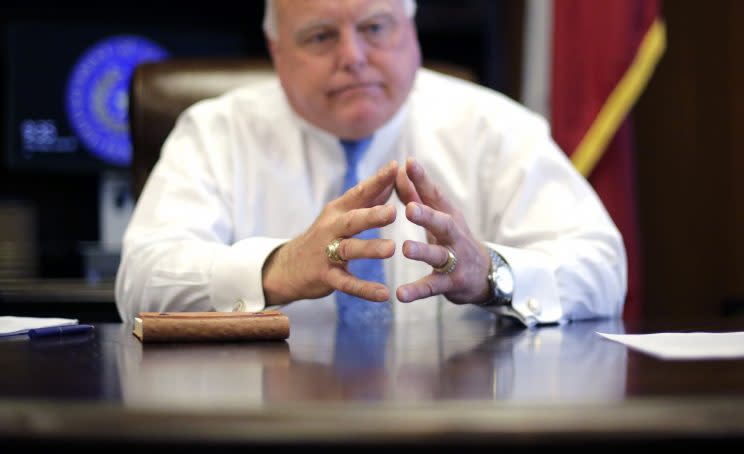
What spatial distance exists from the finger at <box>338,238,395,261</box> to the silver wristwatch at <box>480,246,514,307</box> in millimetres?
216

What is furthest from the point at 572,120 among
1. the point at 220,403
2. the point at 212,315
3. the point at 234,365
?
the point at 220,403

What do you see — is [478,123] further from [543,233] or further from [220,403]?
[220,403]

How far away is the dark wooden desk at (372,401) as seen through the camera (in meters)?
0.51

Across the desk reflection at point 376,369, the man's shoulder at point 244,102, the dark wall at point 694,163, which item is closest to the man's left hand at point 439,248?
the desk reflection at point 376,369

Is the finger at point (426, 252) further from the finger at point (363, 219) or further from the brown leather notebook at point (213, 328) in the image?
the brown leather notebook at point (213, 328)

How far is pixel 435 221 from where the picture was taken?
4.19 ft

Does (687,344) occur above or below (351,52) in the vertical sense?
below

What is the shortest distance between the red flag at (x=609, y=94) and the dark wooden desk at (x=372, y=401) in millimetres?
1790

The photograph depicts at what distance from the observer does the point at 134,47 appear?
3.25 m

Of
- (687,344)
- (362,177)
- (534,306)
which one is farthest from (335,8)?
(687,344)

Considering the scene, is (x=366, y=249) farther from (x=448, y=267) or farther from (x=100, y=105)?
(x=100, y=105)

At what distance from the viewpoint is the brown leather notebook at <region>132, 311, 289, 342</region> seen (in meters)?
1.05

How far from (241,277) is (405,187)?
0.30 m

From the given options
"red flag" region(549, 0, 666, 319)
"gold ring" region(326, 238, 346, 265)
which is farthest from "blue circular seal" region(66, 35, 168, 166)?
"gold ring" region(326, 238, 346, 265)
